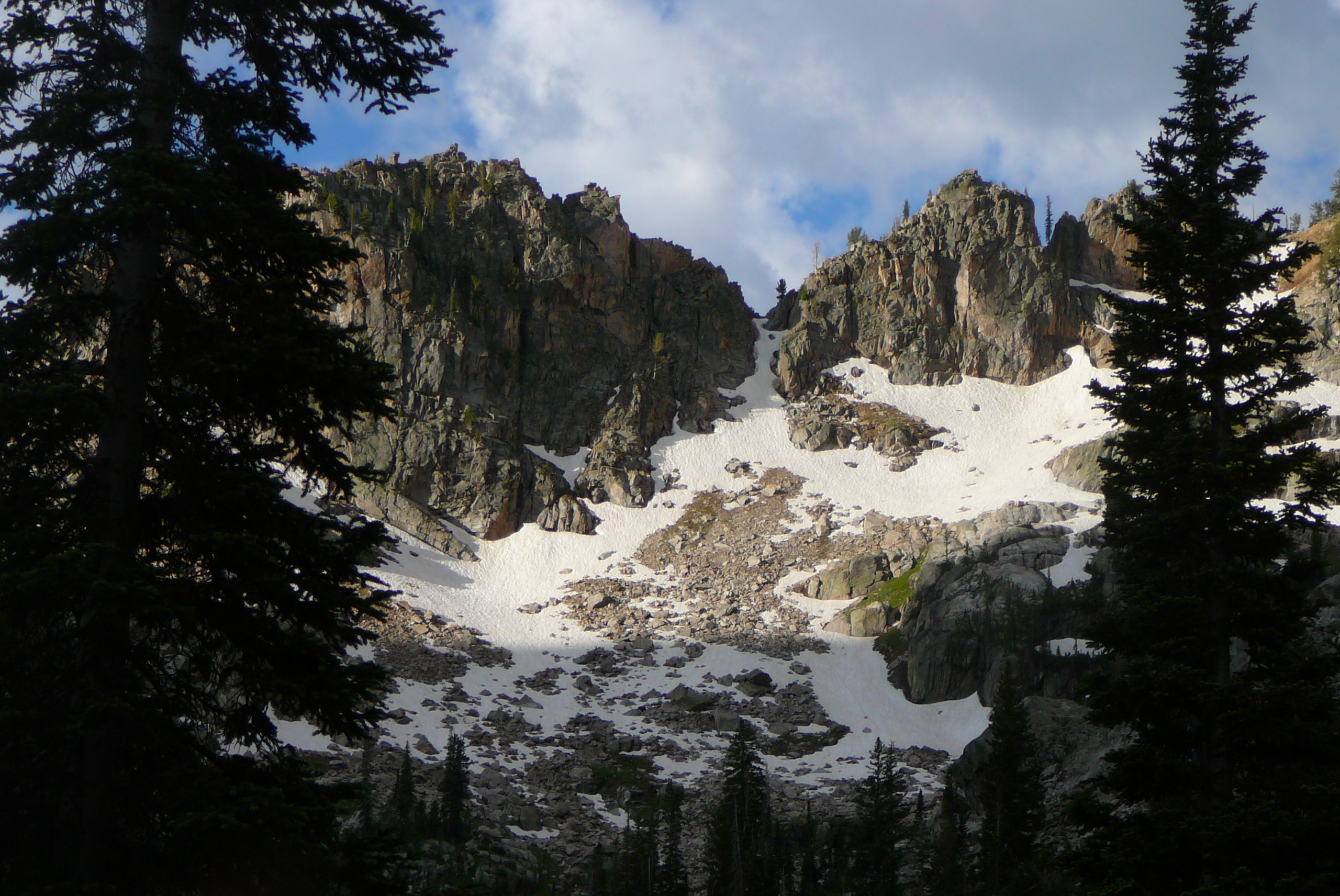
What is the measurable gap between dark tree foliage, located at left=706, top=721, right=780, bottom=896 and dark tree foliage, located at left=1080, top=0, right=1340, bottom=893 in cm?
3362

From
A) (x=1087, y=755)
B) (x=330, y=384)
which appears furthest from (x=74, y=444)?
(x=1087, y=755)

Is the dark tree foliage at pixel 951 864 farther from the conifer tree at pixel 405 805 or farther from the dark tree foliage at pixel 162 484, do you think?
the dark tree foliage at pixel 162 484

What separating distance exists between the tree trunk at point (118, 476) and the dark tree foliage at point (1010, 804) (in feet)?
135

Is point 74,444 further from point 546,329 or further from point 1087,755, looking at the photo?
point 546,329

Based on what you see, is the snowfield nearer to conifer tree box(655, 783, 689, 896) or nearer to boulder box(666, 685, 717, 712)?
boulder box(666, 685, 717, 712)

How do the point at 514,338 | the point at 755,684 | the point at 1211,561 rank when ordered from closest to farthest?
the point at 1211,561
the point at 755,684
the point at 514,338

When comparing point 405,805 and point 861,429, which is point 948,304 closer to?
point 861,429

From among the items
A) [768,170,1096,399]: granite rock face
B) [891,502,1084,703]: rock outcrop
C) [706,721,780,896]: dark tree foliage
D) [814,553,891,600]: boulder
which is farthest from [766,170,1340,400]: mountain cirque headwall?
[706,721,780,896]: dark tree foliage

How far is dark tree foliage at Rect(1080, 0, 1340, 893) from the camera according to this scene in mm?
11969

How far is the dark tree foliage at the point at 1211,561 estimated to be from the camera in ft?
39.3

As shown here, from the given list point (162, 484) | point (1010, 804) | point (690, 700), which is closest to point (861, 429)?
point (690, 700)

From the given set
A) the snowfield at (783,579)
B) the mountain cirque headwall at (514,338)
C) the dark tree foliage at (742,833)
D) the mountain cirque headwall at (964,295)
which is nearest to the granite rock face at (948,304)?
the mountain cirque headwall at (964,295)

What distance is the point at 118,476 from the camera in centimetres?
725

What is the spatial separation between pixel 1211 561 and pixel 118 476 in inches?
541
